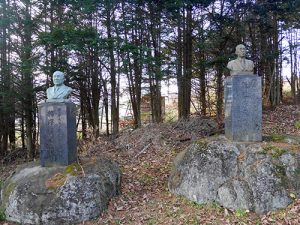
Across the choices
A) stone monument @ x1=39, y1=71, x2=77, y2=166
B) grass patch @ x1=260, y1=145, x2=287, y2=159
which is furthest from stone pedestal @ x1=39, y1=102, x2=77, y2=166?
grass patch @ x1=260, y1=145, x2=287, y2=159

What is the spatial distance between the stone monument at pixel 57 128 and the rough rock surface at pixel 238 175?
2008 mm

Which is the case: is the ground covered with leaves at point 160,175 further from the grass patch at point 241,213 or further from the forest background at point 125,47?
the forest background at point 125,47

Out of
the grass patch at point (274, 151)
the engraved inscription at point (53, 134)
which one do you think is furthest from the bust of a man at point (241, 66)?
the engraved inscription at point (53, 134)

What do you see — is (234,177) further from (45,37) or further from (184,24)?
(184,24)

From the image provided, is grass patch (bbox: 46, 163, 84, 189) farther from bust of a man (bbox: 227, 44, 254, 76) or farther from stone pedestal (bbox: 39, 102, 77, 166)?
bust of a man (bbox: 227, 44, 254, 76)

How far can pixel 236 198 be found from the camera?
4.62m

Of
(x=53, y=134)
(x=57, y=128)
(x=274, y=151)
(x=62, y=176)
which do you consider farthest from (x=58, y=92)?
(x=274, y=151)

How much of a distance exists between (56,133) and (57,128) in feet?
0.31

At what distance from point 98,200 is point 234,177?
222cm

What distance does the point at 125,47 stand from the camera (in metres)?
6.74

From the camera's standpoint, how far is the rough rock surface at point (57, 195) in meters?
4.50

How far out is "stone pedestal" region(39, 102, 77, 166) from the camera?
5109 mm

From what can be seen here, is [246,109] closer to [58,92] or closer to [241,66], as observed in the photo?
[241,66]

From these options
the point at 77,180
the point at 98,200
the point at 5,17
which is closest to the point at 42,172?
the point at 77,180
